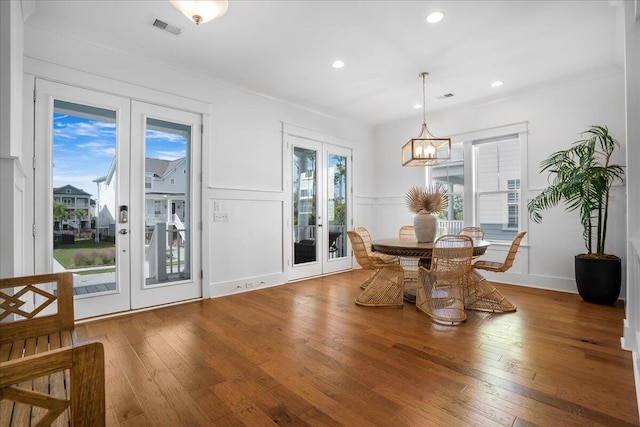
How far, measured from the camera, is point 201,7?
7.54 feet

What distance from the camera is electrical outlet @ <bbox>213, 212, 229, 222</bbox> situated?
4160mm

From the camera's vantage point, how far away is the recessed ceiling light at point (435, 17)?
290cm

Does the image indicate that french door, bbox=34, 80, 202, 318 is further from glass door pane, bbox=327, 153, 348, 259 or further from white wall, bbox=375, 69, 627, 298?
white wall, bbox=375, 69, 627, 298

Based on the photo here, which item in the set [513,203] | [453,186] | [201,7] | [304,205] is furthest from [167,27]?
[453,186]

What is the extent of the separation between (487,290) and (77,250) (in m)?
4.56

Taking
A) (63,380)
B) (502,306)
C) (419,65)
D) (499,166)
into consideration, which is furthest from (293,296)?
(499,166)

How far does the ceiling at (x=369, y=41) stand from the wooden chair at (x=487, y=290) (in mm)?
2164

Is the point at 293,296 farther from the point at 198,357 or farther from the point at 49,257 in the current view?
the point at 49,257

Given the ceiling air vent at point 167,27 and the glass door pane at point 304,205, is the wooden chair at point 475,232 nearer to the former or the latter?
the glass door pane at point 304,205

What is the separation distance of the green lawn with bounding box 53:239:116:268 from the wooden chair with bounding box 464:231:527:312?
4105 mm

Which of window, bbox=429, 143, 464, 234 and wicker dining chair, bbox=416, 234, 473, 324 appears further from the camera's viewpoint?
window, bbox=429, 143, 464, 234

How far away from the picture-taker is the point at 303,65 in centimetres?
394

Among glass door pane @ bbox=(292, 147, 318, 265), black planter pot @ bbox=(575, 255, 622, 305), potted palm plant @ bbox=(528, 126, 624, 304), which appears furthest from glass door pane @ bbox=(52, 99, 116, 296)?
black planter pot @ bbox=(575, 255, 622, 305)

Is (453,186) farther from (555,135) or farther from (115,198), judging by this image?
(115,198)
